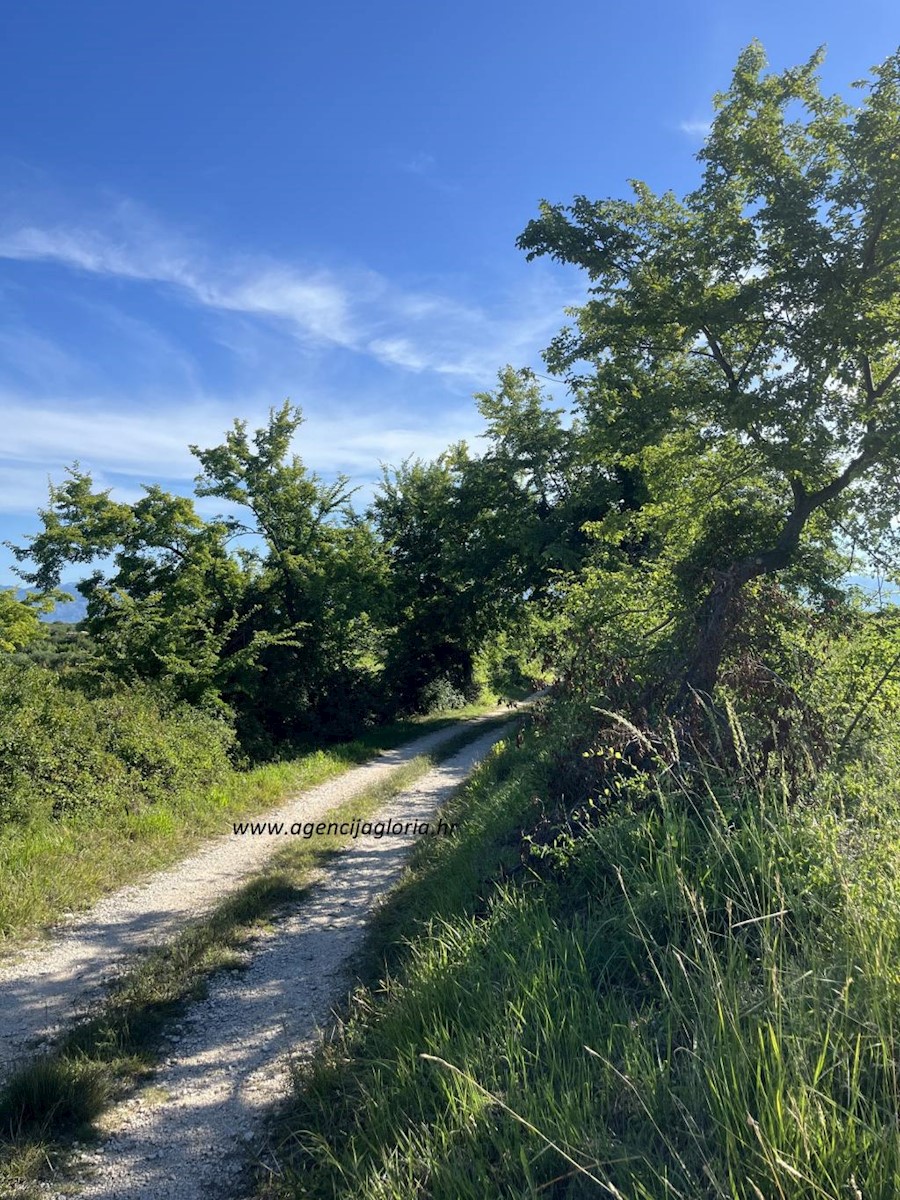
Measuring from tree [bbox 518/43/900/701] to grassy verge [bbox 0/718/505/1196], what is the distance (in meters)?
4.92

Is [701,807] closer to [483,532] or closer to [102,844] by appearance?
[102,844]

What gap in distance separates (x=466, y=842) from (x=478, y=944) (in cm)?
353

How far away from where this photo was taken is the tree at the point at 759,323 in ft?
27.8

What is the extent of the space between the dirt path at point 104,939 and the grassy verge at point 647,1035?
7.02 ft

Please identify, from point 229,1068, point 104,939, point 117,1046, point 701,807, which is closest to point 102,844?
point 104,939

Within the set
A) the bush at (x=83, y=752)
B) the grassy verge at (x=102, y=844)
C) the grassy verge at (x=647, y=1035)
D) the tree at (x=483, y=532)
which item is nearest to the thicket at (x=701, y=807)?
the grassy verge at (x=647, y=1035)

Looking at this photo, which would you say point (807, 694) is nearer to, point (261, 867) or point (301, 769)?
point (261, 867)

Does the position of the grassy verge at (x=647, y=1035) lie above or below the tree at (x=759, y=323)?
below

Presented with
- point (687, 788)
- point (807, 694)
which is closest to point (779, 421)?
point (807, 694)

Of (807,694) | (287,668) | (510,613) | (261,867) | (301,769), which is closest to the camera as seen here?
(807,694)

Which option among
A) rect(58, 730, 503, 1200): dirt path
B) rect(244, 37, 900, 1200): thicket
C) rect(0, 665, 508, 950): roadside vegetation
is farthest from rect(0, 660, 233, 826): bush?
rect(244, 37, 900, 1200): thicket

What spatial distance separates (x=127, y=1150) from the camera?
3707mm

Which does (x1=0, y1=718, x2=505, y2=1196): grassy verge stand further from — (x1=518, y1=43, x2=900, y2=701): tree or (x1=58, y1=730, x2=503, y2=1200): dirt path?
(x1=518, y1=43, x2=900, y2=701): tree

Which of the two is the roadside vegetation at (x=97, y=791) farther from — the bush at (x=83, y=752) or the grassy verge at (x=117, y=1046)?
the grassy verge at (x=117, y=1046)
